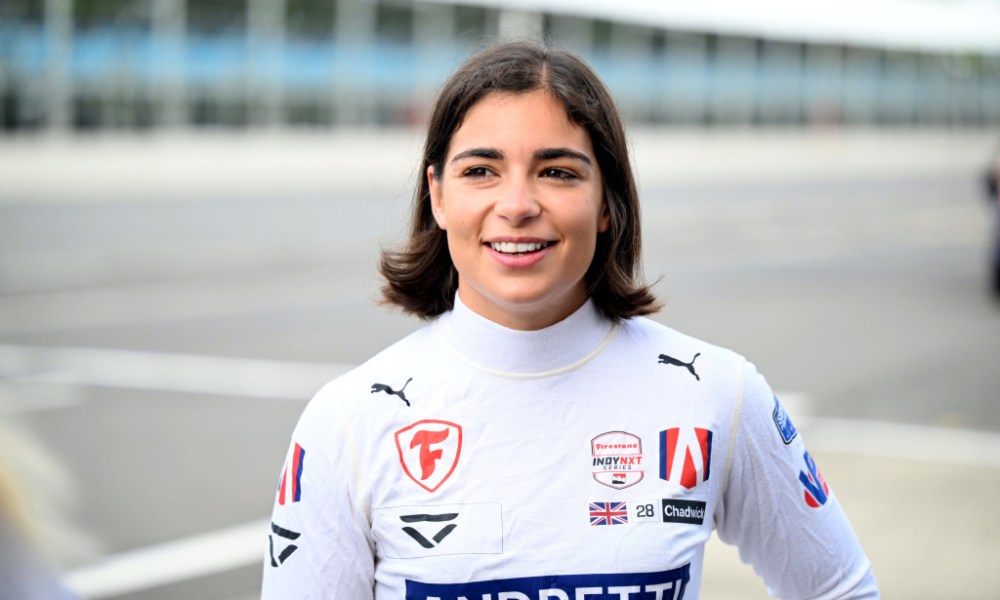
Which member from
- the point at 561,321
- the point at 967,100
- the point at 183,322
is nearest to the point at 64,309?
the point at 183,322

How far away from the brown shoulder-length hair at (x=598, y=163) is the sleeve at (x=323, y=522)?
0.42 metres

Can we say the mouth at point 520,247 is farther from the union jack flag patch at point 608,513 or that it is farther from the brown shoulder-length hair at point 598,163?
the union jack flag patch at point 608,513

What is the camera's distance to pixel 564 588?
7.16 feet

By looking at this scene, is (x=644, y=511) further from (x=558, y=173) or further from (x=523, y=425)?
(x=558, y=173)

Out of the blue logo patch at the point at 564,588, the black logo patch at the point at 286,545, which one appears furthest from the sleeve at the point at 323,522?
the blue logo patch at the point at 564,588

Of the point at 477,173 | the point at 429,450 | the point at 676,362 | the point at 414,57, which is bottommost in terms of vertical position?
the point at 429,450

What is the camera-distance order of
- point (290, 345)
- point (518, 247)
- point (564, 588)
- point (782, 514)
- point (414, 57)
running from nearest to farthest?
1. point (564, 588)
2. point (518, 247)
3. point (782, 514)
4. point (290, 345)
5. point (414, 57)

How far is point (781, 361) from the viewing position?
11.0m

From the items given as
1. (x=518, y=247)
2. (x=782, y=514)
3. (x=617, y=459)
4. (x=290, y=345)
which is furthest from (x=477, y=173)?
(x=290, y=345)

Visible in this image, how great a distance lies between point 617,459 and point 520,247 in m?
0.41

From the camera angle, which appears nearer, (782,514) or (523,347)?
(523,347)

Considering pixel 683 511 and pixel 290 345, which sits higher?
pixel 683 511

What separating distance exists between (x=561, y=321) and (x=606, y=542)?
0.42 metres

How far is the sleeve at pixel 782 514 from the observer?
2396 mm
